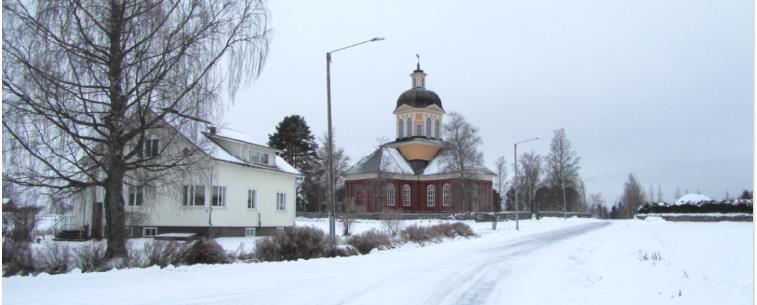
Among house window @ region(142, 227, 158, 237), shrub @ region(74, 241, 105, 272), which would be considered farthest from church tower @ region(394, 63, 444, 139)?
shrub @ region(74, 241, 105, 272)

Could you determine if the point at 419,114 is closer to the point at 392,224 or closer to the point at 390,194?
the point at 390,194

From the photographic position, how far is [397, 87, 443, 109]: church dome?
69.8 m

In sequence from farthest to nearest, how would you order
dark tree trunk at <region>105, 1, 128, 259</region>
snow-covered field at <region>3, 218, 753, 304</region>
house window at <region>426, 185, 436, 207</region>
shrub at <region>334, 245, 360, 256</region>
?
house window at <region>426, 185, 436, 207</region> < shrub at <region>334, 245, 360, 256</region> < dark tree trunk at <region>105, 1, 128, 259</region> < snow-covered field at <region>3, 218, 753, 304</region>

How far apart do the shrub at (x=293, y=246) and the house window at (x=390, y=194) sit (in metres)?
45.9

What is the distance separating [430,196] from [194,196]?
134ft

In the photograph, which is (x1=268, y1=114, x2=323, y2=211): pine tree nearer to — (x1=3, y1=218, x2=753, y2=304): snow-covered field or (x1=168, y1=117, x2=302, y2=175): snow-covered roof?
(x1=168, y1=117, x2=302, y2=175): snow-covered roof

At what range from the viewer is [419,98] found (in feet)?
230

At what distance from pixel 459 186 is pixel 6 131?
50.4 m

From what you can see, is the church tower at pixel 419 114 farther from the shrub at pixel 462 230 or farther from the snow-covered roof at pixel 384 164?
the shrub at pixel 462 230

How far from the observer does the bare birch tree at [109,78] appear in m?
12.8

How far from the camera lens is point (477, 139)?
6022 centimetres

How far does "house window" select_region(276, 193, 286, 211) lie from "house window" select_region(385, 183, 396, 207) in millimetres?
30336

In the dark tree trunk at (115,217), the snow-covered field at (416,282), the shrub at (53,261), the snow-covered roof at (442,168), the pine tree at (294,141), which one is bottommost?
the snow-covered field at (416,282)

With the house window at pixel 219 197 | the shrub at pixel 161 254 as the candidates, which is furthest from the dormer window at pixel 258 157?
the shrub at pixel 161 254
